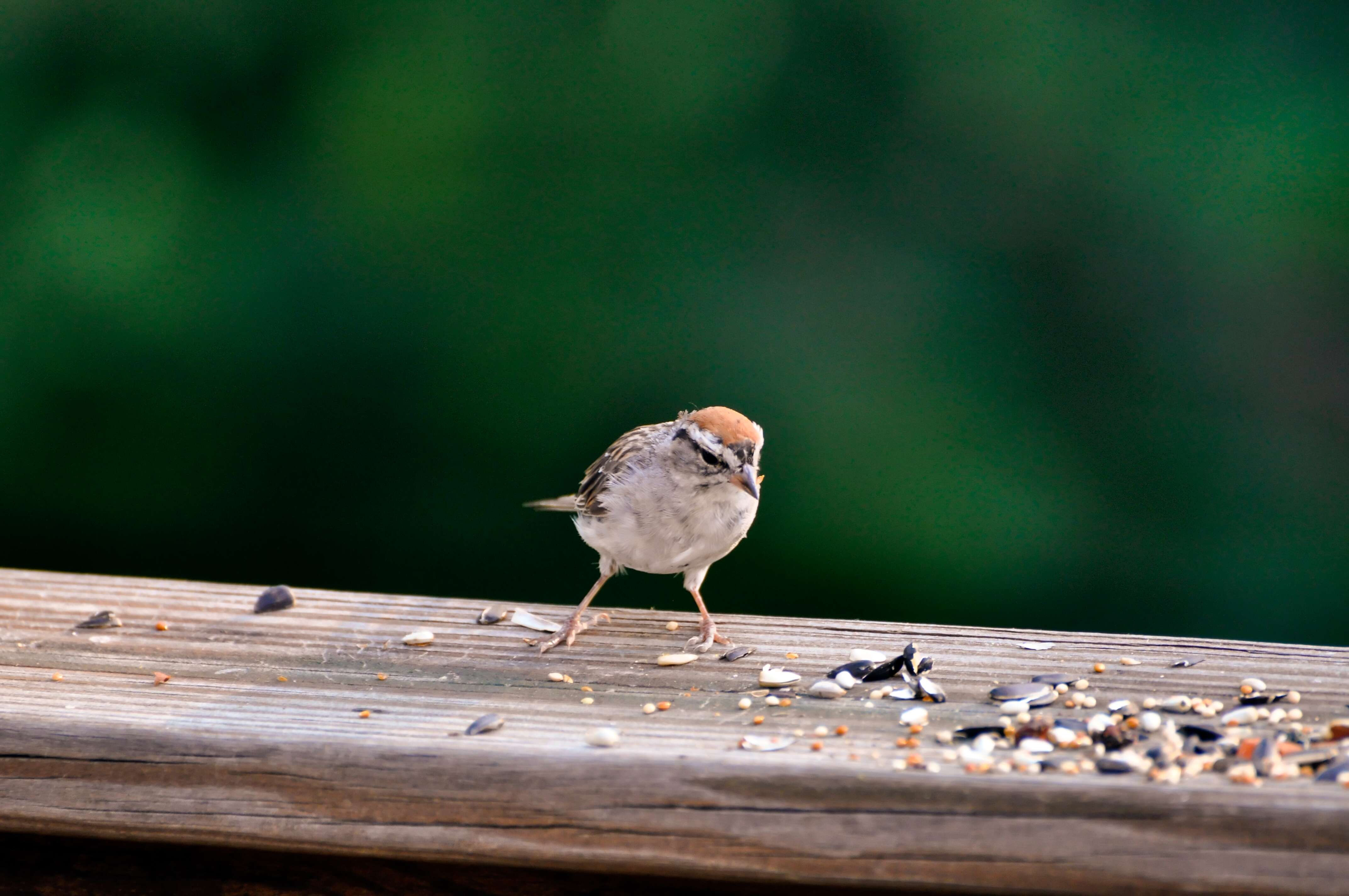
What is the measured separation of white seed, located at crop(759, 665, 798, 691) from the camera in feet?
7.23

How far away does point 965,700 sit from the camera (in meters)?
2.10

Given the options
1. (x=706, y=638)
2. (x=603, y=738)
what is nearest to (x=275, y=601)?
(x=706, y=638)

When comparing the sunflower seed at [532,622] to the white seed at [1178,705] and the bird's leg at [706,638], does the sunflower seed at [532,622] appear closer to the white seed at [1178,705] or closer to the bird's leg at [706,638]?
the bird's leg at [706,638]

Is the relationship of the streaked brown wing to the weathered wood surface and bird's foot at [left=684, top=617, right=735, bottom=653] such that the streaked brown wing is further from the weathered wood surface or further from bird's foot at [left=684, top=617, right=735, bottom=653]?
the weathered wood surface

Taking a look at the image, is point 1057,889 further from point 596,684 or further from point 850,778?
point 596,684

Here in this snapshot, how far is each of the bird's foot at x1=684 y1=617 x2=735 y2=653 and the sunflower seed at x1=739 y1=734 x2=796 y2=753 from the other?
59 cm

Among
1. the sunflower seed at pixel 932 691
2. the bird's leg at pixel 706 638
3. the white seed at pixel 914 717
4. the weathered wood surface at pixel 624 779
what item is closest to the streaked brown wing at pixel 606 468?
the bird's leg at pixel 706 638

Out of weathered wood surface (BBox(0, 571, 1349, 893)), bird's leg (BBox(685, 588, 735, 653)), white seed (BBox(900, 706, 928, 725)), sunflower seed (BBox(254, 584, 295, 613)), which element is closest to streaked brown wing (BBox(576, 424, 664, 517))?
bird's leg (BBox(685, 588, 735, 653))

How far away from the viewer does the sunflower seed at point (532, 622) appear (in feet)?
8.68

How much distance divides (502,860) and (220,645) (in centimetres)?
106

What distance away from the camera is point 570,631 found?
2580mm

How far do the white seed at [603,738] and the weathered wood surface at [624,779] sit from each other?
3cm

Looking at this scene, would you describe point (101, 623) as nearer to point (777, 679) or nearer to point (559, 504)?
point (559, 504)

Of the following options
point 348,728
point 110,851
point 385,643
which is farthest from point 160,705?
point 385,643
